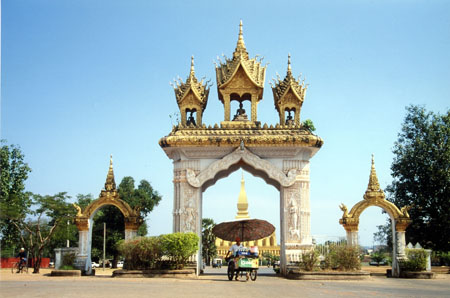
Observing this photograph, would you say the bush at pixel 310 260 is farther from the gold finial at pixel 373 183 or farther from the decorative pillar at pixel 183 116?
the decorative pillar at pixel 183 116

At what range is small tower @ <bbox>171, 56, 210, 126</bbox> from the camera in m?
22.0

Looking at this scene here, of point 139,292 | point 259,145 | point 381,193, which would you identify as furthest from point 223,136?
point 139,292

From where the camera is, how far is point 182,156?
21219 mm

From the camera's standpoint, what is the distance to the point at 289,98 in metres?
22.2

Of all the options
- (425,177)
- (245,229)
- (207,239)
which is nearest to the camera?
(245,229)

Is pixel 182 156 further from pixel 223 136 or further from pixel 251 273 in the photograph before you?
pixel 251 273

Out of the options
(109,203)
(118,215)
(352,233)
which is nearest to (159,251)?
(109,203)

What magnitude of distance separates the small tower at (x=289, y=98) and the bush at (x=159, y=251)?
6.45 metres

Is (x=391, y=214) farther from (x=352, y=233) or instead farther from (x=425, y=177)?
(x=425, y=177)

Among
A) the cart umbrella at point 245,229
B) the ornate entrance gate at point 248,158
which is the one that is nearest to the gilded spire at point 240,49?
the ornate entrance gate at point 248,158

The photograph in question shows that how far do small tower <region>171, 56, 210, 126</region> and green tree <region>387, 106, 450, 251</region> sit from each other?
13479mm

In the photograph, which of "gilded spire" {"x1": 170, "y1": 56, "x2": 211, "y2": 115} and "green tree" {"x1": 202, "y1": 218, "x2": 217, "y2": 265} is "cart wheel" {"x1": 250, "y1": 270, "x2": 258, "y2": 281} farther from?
"green tree" {"x1": 202, "y1": 218, "x2": 217, "y2": 265}

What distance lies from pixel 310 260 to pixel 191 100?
8.06 meters

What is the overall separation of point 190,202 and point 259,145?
3.49 meters
